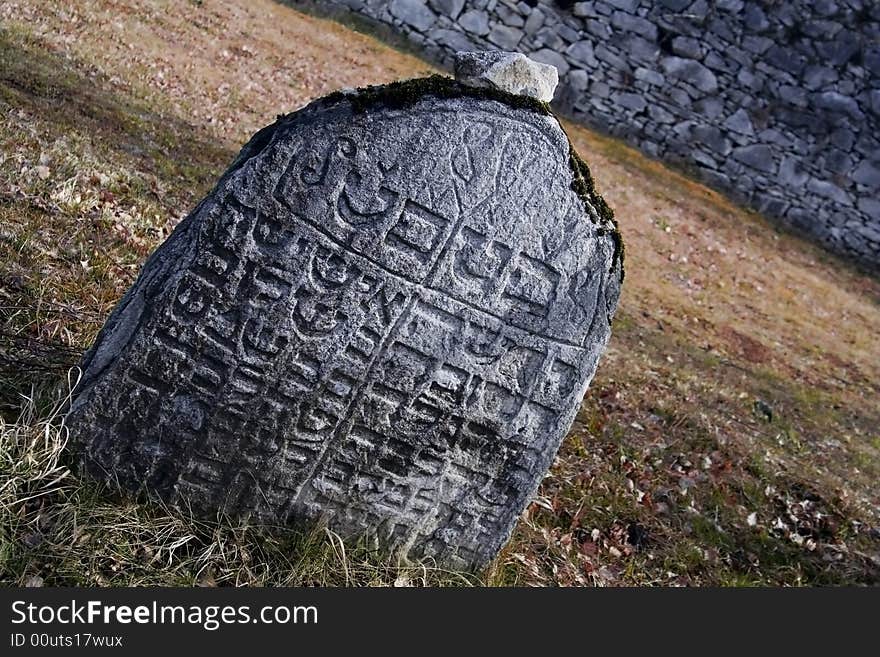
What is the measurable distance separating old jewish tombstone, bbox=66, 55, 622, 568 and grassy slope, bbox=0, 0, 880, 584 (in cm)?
24

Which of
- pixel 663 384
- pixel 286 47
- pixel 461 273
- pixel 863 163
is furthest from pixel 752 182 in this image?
pixel 461 273

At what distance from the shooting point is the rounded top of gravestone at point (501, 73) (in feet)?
10.5

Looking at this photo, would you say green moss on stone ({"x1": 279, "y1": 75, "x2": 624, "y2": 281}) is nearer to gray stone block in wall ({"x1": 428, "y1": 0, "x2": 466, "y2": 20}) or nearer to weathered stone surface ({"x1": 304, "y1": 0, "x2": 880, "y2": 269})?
weathered stone surface ({"x1": 304, "y1": 0, "x2": 880, "y2": 269})

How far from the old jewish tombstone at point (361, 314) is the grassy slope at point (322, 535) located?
0.24m

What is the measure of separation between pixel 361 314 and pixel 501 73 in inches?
40.3

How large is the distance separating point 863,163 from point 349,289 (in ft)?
45.4

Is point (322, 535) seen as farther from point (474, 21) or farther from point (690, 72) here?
point (690, 72)

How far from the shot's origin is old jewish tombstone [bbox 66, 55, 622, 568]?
302 cm

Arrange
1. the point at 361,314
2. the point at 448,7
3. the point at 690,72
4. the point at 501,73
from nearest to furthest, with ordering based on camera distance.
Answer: the point at 361,314, the point at 501,73, the point at 448,7, the point at 690,72

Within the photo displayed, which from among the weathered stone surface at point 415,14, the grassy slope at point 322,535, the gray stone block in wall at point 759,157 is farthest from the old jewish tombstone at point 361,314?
the gray stone block in wall at point 759,157

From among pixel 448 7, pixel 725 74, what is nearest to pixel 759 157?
pixel 725 74

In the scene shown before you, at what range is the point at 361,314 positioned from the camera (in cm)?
309

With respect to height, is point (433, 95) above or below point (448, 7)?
below

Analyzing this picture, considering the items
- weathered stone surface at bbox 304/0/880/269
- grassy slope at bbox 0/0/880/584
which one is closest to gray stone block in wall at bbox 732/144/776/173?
weathered stone surface at bbox 304/0/880/269
